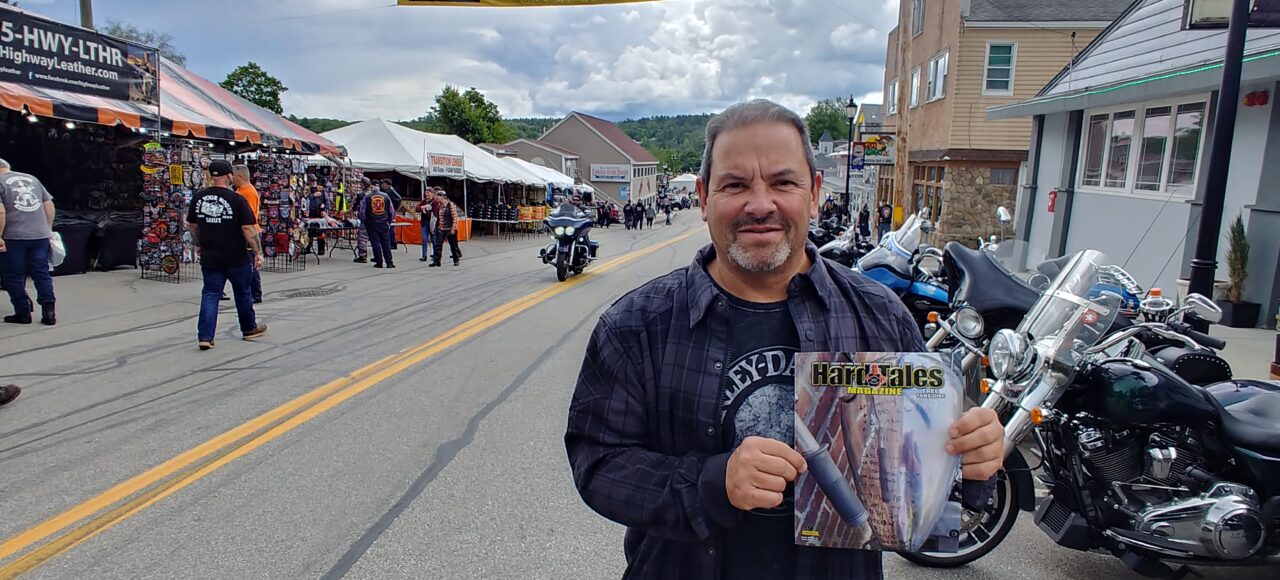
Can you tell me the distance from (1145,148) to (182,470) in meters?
14.1

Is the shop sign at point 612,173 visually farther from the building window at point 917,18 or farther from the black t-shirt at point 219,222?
the black t-shirt at point 219,222

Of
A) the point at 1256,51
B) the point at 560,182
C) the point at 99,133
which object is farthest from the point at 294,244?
the point at 560,182

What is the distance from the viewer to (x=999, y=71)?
21.7 meters

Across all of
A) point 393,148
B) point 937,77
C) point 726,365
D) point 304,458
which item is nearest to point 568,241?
point 304,458

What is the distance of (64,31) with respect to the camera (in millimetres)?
10578

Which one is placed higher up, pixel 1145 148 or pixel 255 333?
pixel 1145 148

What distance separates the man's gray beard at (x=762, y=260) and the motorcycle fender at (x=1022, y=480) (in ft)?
8.15

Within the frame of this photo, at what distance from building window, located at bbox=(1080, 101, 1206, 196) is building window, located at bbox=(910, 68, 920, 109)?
1213cm

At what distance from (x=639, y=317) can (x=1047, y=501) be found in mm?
2829

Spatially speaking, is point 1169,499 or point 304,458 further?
point 304,458

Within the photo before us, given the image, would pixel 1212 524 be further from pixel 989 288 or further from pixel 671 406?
pixel 671 406

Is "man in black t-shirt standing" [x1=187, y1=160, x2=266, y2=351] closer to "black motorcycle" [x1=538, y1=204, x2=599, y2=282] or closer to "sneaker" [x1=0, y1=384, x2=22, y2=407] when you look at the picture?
"sneaker" [x1=0, y1=384, x2=22, y2=407]

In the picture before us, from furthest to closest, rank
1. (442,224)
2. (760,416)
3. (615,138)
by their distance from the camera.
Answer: (615,138) → (442,224) → (760,416)

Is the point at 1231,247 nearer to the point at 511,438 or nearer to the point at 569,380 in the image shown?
the point at 569,380
